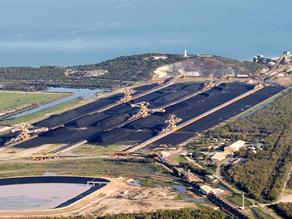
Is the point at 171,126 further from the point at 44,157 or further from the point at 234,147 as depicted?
the point at 44,157

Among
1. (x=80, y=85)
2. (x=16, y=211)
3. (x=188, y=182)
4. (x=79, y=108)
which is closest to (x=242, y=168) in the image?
(x=188, y=182)

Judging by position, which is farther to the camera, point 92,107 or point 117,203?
point 92,107

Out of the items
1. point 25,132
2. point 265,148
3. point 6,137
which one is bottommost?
point 265,148

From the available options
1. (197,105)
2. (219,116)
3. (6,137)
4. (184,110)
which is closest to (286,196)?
(219,116)

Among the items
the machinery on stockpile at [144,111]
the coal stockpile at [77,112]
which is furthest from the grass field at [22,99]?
the machinery on stockpile at [144,111]

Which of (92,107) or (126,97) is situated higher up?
(126,97)

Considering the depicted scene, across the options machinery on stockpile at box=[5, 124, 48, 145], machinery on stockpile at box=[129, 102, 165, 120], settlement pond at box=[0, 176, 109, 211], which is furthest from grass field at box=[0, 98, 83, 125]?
settlement pond at box=[0, 176, 109, 211]

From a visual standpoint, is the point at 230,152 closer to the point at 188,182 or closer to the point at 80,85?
the point at 188,182
